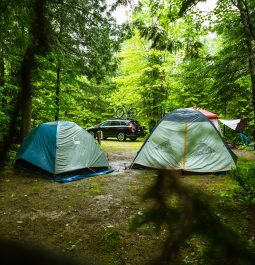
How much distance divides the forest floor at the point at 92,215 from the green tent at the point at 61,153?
0.39 m

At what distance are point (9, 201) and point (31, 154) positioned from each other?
2188 millimetres

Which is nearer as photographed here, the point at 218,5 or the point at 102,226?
the point at 102,226

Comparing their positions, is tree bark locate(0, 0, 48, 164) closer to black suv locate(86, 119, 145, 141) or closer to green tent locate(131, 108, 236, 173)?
green tent locate(131, 108, 236, 173)

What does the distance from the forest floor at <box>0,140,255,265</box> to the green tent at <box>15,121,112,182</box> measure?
389mm

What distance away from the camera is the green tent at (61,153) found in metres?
6.69

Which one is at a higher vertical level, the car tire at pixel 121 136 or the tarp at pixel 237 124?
the tarp at pixel 237 124

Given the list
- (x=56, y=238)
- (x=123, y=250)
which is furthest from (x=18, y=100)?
(x=56, y=238)

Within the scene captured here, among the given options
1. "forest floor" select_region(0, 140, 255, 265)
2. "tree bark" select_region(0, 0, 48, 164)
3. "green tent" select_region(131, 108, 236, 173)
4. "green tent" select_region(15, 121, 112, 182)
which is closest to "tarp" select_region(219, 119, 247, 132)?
"green tent" select_region(131, 108, 236, 173)

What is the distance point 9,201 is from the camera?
4969 millimetres

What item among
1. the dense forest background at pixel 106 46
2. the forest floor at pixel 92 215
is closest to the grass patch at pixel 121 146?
the dense forest background at pixel 106 46

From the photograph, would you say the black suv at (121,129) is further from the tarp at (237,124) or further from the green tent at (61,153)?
the green tent at (61,153)

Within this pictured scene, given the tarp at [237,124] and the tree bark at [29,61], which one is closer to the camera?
the tree bark at [29,61]

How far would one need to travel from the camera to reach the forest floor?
3176mm

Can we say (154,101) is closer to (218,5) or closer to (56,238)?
(218,5)
